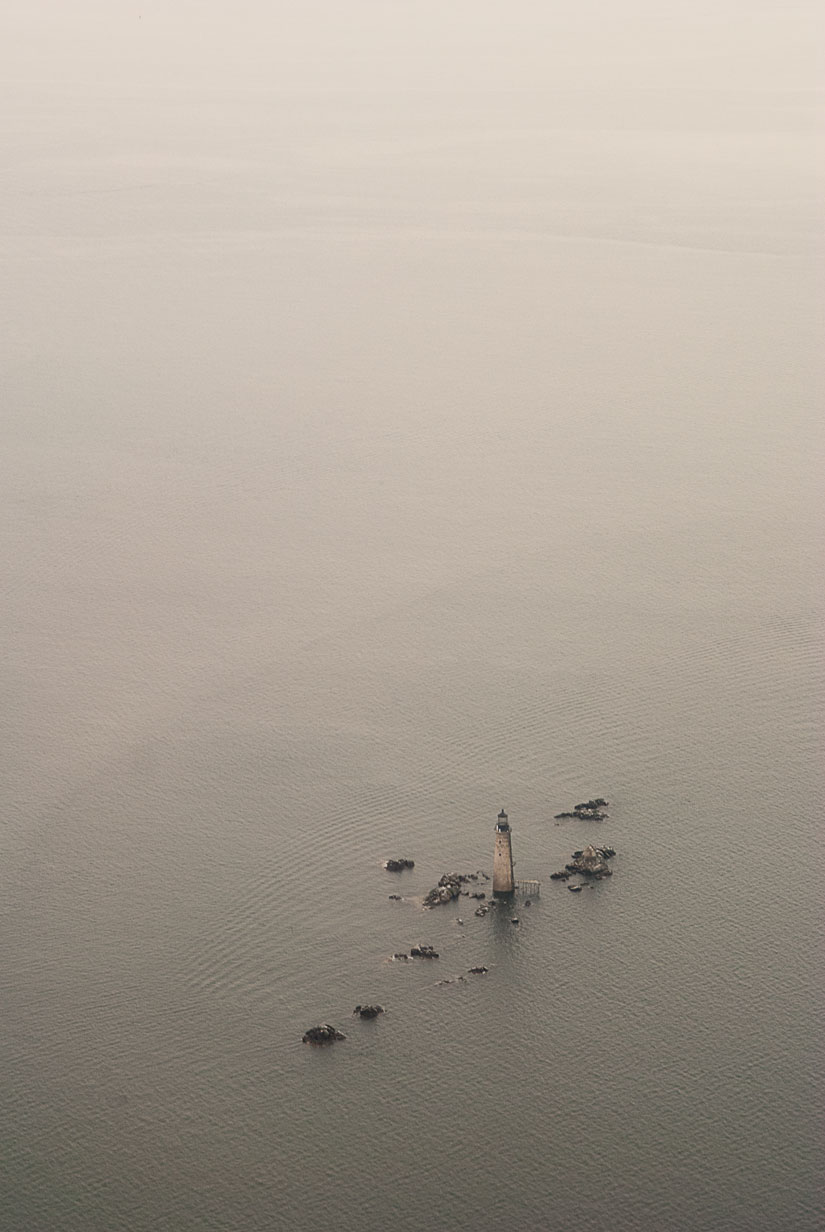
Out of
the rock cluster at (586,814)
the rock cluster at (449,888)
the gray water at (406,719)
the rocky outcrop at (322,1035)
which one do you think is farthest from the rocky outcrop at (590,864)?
the rocky outcrop at (322,1035)

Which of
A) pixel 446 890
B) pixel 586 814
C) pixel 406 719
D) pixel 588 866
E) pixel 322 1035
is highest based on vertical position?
pixel 406 719

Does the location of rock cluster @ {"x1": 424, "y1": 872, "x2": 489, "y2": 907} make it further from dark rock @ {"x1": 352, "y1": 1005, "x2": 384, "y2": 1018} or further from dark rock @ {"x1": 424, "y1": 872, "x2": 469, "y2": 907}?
dark rock @ {"x1": 352, "y1": 1005, "x2": 384, "y2": 1018}

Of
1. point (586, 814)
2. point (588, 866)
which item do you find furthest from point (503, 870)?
point (586, 814)

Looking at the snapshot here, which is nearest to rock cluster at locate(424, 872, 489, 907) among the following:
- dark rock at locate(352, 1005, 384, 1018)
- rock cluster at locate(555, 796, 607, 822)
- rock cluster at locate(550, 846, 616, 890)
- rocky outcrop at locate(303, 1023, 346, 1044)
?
rock cluster at locate(550, 846, 616, 890)

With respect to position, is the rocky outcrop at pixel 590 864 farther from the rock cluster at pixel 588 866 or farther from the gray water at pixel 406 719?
the gray water at pixel 406 719

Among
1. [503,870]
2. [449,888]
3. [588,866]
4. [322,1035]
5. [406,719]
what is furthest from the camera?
[406,719]

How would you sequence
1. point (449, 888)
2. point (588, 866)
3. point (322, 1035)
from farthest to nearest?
1. point (588, 866)
2. point (449, 888)
3. point (322, 1035)

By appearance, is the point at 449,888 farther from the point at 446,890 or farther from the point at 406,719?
the point at 406,719
